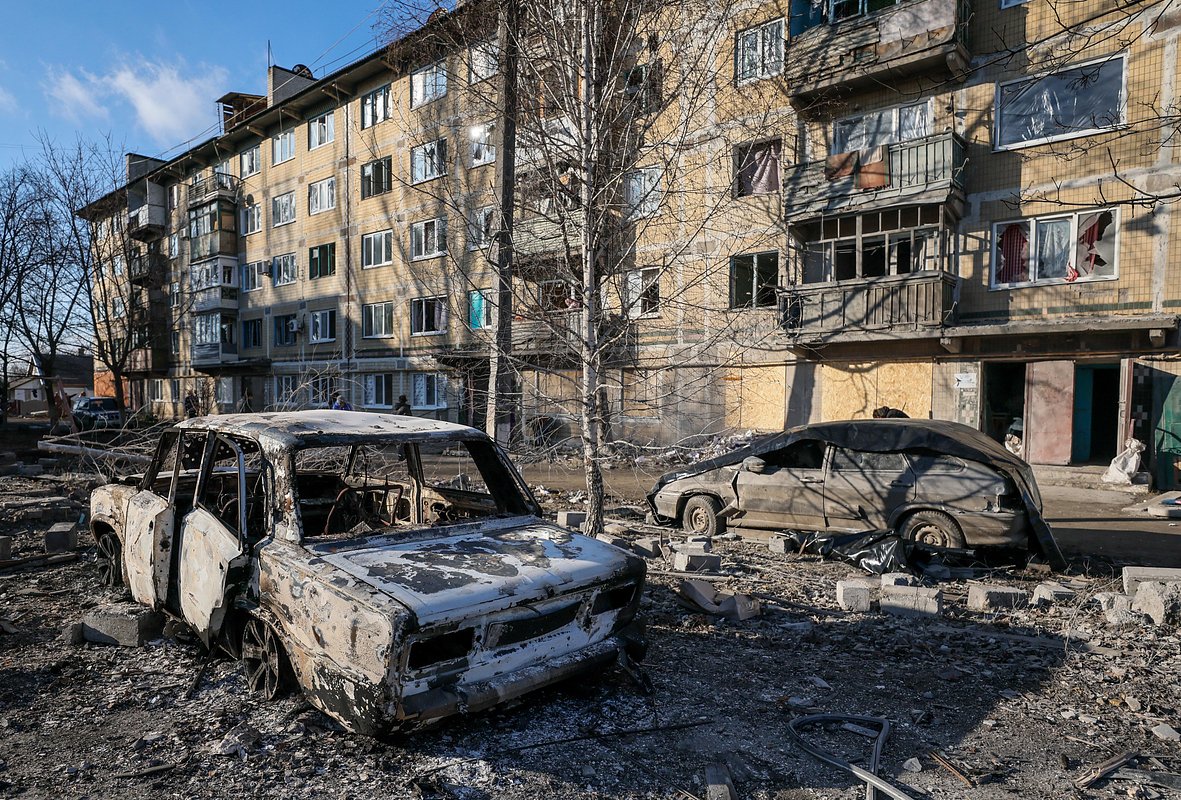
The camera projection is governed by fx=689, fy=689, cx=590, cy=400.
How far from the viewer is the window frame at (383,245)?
26.6 meters

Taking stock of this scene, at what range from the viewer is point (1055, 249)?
14.3 meters

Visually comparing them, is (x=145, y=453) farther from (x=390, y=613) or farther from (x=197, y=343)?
(x=197, y=343)

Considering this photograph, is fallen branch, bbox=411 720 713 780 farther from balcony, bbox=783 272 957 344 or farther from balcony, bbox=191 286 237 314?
balcony, bbox=191 286 237 314

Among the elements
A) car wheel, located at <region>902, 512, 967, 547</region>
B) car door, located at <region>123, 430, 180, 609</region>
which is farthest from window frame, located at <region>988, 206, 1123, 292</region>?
car door, located at <region>123, 430, 180, 609</region>

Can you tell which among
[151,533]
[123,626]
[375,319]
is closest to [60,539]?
[123,626]

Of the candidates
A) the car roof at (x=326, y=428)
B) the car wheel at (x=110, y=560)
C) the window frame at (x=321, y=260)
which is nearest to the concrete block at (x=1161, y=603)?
the car roof at (x=326, y=428)

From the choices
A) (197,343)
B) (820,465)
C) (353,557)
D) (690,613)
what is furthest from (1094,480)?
(197,343)

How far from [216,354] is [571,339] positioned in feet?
107

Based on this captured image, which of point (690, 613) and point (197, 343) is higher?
point (197, 343)

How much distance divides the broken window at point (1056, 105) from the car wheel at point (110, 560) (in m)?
15.9

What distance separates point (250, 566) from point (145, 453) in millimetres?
8908

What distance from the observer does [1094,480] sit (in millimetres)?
13523

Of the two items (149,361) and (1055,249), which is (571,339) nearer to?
(1055,249)

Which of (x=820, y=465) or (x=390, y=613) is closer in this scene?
(x=390, y=613)
